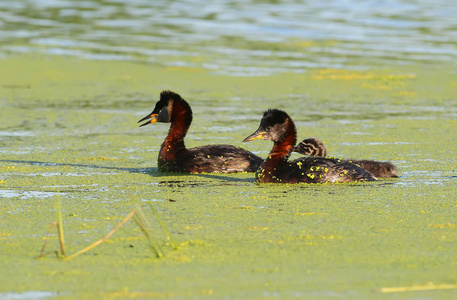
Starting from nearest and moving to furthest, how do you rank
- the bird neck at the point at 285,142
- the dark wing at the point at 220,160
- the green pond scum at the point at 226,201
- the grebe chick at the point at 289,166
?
the green pond scum at the point at 226,201 < the grebe chick at the point at 289,166 < the bird neck at the point at 285,142 < the dark wing at the point at 220,160

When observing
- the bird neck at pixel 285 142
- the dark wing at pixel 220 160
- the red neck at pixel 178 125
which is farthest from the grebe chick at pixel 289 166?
the red neck at pixel 178 125

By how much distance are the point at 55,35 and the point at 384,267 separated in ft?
54.7

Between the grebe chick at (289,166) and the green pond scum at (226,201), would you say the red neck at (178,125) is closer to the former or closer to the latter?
the green pond scum at (226,201)

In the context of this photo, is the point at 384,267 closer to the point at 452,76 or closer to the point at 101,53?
the point at 452,76

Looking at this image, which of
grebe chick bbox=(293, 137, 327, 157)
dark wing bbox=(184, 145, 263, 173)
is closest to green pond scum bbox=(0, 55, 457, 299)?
dark wing bbox=(184, 145, 263, 173)

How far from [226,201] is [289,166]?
3.56ft

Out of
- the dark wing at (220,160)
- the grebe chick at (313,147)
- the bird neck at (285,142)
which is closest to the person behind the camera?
the bird neck at (285,142)

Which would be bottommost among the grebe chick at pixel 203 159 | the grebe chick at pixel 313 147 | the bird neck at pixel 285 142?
the grebe chick at pixel 203 159

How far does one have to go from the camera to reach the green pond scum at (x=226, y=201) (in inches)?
181

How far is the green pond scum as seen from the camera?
4.60 metres

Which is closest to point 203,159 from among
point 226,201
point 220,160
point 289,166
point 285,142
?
point 220,160

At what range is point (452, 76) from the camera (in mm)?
15117

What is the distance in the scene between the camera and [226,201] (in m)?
6.82

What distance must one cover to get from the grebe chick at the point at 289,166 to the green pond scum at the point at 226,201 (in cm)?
19
